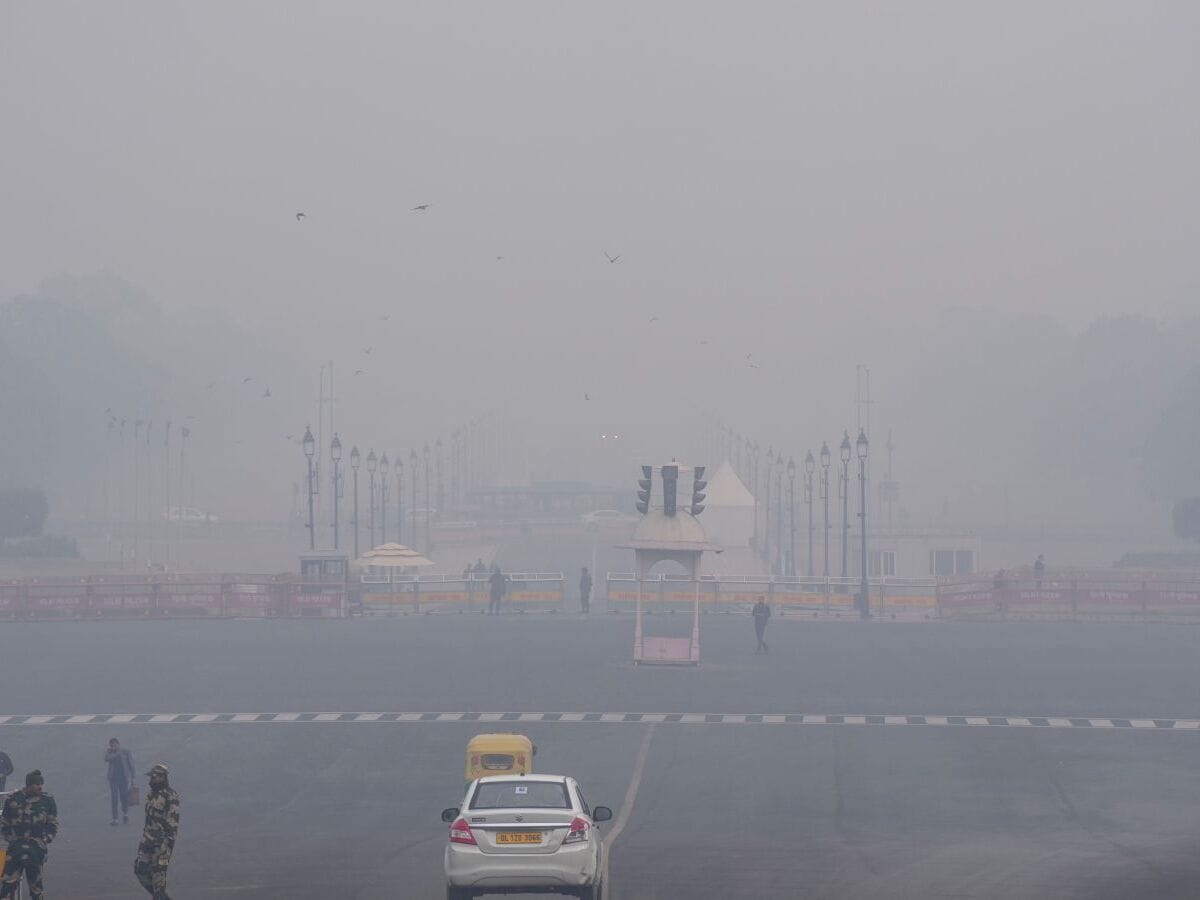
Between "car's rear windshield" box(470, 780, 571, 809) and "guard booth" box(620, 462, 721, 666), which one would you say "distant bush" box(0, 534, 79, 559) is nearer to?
"guard booth" box(620, 462, 721, 666)

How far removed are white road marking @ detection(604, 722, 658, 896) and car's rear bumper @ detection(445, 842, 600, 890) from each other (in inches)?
73.4

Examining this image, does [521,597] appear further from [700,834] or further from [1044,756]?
[700,834]

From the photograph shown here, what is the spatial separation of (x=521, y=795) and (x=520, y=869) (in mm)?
985

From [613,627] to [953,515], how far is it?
107083 millimetres

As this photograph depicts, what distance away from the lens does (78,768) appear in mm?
29656

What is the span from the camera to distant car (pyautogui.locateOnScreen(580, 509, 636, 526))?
150m

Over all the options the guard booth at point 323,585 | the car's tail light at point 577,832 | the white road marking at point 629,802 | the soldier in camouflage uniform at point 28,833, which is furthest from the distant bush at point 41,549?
the car's tail light at point 577,832

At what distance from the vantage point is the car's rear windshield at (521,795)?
57.1 ft

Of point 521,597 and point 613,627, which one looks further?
point 521,597

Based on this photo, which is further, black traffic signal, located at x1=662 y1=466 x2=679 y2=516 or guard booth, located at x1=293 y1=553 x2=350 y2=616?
guard booth, located at x1=293 y1=553 x2=350 y2=616

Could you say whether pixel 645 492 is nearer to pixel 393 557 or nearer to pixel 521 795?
pixel 393 557

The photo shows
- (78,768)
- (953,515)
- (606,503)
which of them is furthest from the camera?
(606,503)

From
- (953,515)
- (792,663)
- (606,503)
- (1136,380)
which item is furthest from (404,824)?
(606,503)

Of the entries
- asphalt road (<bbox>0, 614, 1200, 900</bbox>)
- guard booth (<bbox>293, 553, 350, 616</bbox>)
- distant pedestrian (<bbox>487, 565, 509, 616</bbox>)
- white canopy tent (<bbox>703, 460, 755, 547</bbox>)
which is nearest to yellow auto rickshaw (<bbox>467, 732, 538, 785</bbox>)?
asphalt road (<bbox>0, 614, 1200, 900</bbox>)
